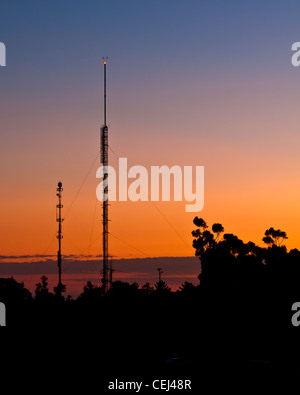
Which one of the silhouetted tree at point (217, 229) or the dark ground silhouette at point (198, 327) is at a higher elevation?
the silhouetted tree at point (217, 229)

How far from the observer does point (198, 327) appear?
226 ft

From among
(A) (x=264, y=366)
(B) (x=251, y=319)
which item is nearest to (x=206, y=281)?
(B) (x=251, y=319)

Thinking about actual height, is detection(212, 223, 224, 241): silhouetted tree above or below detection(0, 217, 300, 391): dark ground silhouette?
above

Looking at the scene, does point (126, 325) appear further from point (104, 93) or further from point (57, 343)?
point (104, 93)

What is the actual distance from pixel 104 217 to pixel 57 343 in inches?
493

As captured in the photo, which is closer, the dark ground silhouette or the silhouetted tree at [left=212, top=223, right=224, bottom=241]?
the dark ground silhouette

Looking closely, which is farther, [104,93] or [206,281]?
[206,281]

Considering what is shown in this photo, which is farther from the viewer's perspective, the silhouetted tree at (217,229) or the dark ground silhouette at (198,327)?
the silhouetted tree at (217,229)

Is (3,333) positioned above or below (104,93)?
below

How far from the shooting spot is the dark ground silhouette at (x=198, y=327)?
146 feet

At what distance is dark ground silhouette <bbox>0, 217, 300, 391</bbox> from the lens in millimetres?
44531
